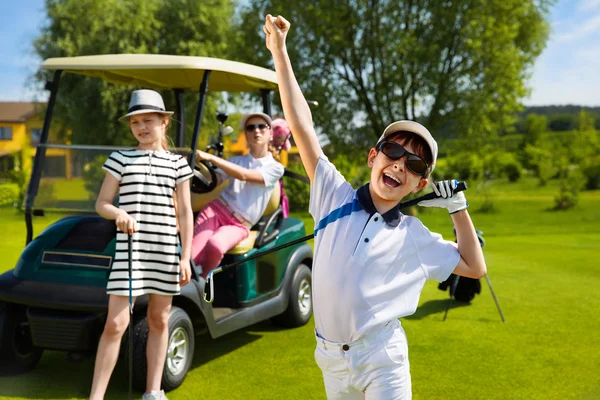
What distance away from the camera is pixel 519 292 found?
7195 millimetres

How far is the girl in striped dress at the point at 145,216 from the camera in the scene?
11.6ft

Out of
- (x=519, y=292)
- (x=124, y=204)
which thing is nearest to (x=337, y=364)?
(x=124, y=204)

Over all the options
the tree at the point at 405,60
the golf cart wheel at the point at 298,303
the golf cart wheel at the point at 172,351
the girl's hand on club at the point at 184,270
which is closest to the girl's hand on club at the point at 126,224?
the girl's hand on club at the point at 184,270

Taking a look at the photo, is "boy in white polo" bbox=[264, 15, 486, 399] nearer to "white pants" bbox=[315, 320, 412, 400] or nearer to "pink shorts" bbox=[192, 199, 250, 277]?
"white pants" bbox=[315, 320, 412, 400]

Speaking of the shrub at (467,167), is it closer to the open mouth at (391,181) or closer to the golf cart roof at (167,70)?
the golf cart roof at (167,70)

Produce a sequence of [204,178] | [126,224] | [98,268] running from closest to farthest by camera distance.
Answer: [126,224] → [98,268] → [204,178]

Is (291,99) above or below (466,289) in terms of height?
above

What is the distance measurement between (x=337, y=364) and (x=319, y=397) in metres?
1.88

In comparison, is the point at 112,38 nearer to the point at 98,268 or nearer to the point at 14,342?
the point at 14,342

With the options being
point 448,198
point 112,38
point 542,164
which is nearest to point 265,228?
point 448,198

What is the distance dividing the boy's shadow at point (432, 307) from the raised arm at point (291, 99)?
393 cm

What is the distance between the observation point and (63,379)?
430cm

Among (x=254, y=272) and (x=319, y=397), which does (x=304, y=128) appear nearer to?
(x=319, y=397)

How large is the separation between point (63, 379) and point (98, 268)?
0.82m
